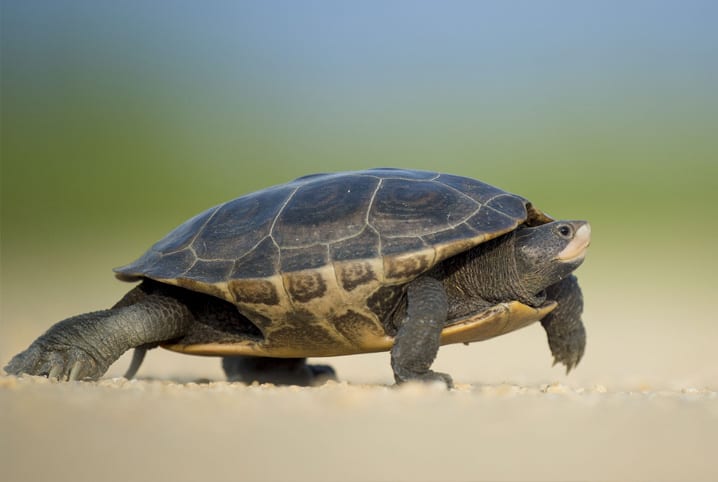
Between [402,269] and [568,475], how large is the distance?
2456 millimetres

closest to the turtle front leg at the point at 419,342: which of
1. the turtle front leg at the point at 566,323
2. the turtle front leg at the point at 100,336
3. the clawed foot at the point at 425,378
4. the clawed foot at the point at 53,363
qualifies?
the clawed foot at the point at 425,378

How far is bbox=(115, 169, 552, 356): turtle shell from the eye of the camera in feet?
15.5

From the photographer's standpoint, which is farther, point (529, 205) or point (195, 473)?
point (529, 205)

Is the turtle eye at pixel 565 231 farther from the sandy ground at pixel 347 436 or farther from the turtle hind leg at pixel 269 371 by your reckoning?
→ the turtle hind leg at pixel 269 371

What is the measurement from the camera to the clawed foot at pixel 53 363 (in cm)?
495

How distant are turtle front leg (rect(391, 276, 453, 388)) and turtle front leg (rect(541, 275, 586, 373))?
1.74 meters

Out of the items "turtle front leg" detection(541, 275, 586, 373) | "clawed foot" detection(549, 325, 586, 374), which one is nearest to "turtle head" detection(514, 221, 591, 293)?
"turtle front leg" detection(541, 275, 586, 373)

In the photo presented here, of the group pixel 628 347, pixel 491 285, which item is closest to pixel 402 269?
pixel 491 285

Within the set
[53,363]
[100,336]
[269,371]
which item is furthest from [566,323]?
[53,363]

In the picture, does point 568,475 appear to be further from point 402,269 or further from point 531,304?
point 531,304

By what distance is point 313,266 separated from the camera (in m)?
4.70

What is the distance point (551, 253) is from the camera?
5180 mm

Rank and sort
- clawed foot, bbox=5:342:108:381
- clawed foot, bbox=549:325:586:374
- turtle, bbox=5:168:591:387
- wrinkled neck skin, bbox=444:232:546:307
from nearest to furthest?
turtle, bbox=5:168:591:387
clawed foot, bbox=5:342:108:381
wrinkled neck skin, bbox=444:232:546:307
clawed foot, bbox=549:325:586:374

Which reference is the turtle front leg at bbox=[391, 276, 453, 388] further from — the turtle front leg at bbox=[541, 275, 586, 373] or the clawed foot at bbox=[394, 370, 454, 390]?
the turtle front leg at bbox=[541, 275, 586, 373]
